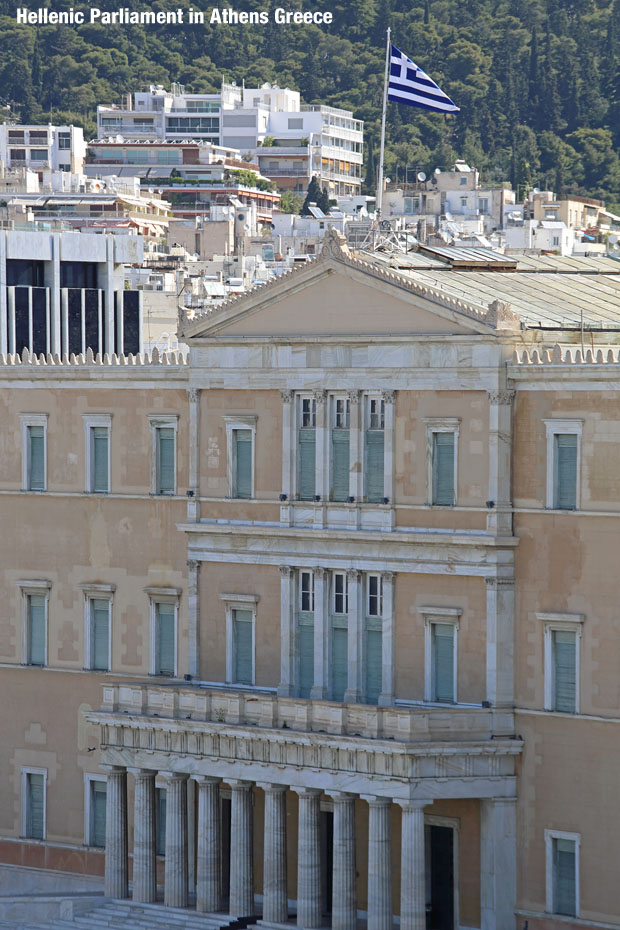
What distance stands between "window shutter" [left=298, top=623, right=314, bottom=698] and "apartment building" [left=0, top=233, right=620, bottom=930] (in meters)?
0.07

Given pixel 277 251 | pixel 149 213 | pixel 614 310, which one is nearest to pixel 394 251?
pixel 614 310

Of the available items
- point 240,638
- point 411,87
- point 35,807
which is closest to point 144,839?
point 240,638

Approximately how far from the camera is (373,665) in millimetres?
66688

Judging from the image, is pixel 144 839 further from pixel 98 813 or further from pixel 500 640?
pixel 500 640

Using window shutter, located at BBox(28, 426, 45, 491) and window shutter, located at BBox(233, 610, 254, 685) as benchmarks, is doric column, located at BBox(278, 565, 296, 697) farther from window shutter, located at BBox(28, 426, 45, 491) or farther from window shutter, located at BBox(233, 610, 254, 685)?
window shutter, located at BBox(28, 426, 45, 491)

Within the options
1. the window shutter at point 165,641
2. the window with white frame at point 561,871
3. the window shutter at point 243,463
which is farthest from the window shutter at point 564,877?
the window shutter at point 165,641

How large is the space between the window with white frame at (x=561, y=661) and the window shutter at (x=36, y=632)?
16783mm

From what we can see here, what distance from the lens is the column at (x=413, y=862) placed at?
62.6 metres

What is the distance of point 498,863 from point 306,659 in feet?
26.3

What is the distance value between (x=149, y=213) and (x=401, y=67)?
123603 mm

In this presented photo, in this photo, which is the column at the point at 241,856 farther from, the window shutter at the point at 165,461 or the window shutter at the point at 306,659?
the window shutter at the point at 165,461

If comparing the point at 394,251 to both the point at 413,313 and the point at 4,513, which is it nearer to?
the point at 413,313

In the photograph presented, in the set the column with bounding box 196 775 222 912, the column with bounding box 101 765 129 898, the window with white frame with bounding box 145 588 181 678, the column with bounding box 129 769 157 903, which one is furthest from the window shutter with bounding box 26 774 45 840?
the column with bounding box 196 775 222 912

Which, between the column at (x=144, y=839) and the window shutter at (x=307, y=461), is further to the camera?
the column at (x=144, y=839)
